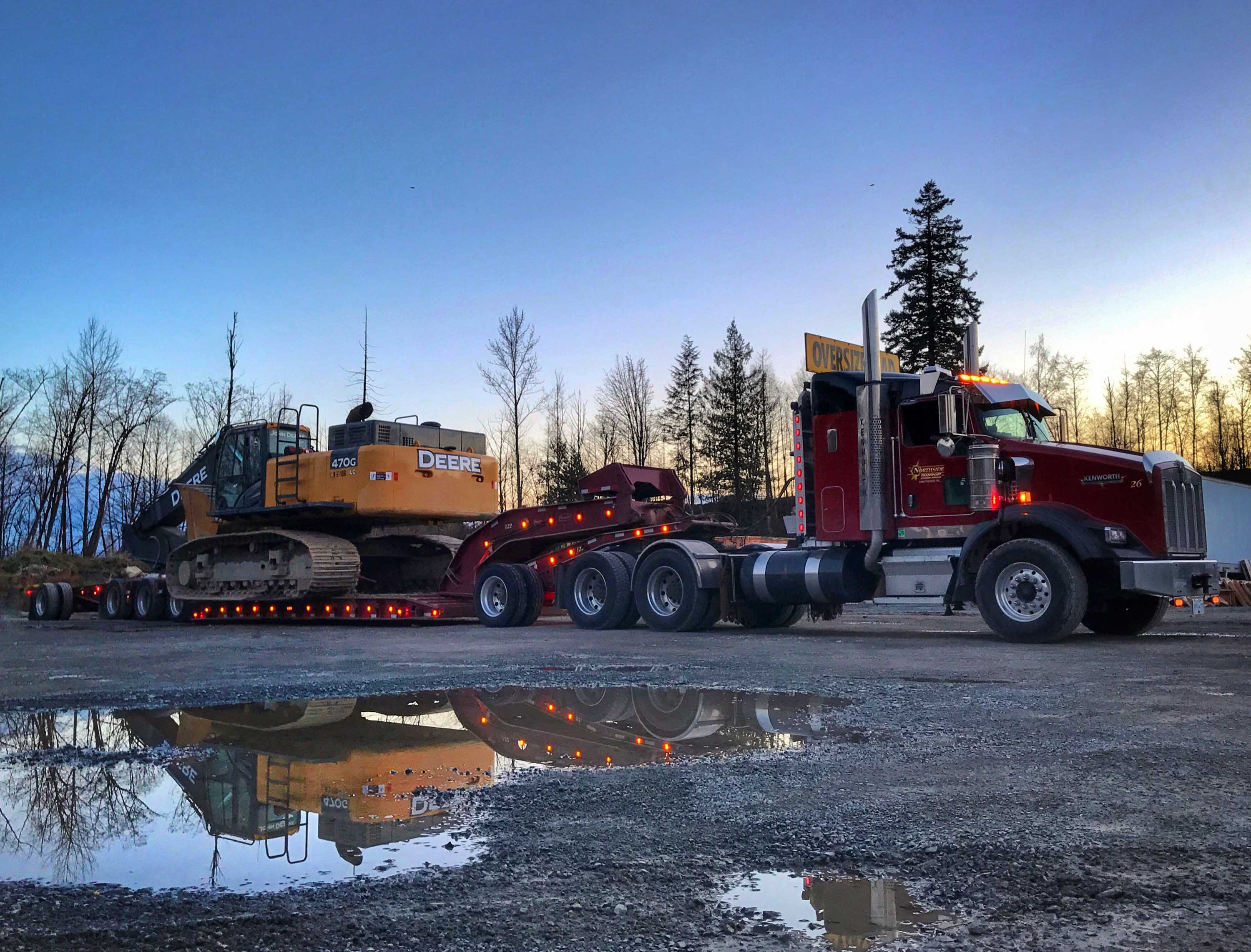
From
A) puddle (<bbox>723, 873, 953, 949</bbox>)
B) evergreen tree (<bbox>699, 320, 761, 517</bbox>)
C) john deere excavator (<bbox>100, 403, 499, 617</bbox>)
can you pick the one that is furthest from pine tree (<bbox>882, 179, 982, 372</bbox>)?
puddle (<bbox>723, 873, 953, 949</bbox>)

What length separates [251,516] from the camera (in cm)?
2123

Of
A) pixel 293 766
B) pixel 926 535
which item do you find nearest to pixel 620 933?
pixel 293 766

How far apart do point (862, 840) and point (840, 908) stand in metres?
0.71

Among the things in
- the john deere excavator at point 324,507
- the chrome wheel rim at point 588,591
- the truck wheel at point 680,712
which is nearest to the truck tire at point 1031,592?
the truck wheel at point 680,712

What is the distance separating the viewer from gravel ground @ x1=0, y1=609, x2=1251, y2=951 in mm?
2922

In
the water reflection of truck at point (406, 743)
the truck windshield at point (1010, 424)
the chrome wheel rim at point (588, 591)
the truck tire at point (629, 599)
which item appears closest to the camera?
the water reflection of truck at point (406, 743)

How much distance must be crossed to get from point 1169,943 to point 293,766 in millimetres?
4076

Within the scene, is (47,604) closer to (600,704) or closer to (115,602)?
(115,602)

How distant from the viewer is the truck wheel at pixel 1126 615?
1343 cm

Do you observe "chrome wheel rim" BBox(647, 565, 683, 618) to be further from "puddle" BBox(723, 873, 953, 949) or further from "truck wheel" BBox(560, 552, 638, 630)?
"puddle" BBox(723, 873, 953, 949)

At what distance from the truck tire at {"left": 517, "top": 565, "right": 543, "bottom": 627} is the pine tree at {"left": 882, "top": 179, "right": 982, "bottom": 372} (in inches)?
1314

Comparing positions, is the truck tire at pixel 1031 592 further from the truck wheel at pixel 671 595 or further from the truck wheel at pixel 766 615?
the truck wheel at pixel 671 595

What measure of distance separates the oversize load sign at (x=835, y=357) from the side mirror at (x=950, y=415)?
4.92 ft

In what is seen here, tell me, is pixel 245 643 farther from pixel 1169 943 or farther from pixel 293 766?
pixel 1169 943
